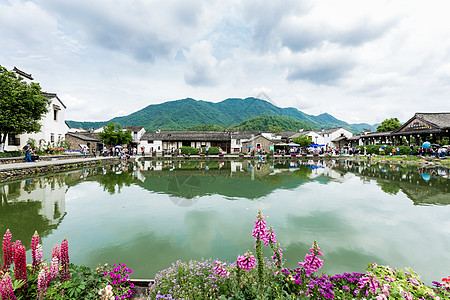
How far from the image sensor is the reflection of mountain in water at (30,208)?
19.3ft

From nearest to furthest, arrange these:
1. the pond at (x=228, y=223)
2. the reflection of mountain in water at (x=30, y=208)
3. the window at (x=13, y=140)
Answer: the pond at (x=228, y=223) < the reflection of mountain in water at (x=30, y=208) < the window at (x=13, y=140)

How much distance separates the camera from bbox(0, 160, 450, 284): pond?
15.2 feet

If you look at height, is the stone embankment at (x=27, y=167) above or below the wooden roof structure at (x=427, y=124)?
below

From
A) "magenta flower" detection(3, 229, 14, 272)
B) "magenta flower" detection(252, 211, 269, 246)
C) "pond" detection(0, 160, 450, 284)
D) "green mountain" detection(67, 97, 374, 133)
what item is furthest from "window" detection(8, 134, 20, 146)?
"green mountain" detection(67, 97, 374, 133)

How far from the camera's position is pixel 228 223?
6.47m

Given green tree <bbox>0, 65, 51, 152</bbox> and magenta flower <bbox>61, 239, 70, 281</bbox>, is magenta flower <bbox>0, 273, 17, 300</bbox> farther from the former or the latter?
green tree <bbox>0, 65, 51, 152</bbox>

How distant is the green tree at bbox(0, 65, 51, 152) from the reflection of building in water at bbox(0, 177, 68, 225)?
956cm

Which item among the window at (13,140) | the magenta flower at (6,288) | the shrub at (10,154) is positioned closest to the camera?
A: the magenta flower at (6,288)

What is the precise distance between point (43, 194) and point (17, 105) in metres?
14.7

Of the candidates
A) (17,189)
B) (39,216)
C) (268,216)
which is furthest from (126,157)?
(268,216)

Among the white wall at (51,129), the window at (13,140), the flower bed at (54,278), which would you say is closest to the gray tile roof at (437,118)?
the flower bed at (54,278)

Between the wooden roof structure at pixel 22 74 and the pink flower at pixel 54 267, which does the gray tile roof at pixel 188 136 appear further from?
the pink flower at pixel 54 267

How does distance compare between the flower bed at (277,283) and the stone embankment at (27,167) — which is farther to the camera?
the stone embankment at (27,167)

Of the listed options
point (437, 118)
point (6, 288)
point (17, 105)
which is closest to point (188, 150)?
point (17, 105)
